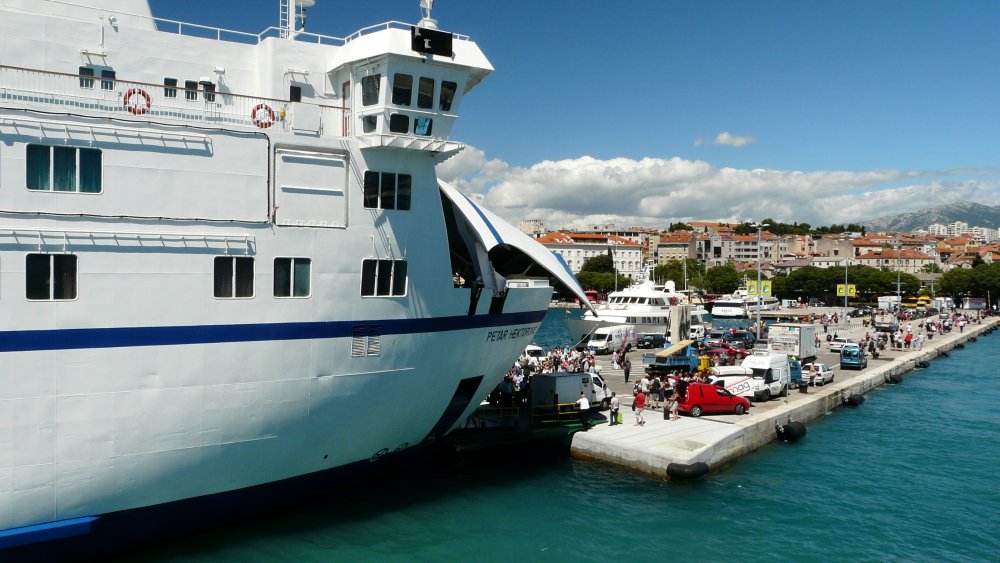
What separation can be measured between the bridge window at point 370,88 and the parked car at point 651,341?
134 ft

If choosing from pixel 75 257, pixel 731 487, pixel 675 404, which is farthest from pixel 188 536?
pixel 675 404

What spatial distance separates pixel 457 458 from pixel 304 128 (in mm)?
12425

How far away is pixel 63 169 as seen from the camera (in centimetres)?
1375

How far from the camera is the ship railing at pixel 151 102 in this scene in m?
14.2

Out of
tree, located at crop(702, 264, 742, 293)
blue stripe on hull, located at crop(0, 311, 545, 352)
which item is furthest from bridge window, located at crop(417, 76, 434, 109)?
tree, located at crop(702, 264, 742, 293)

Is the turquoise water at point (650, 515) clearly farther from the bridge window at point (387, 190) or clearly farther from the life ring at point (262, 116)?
the life ring at point (262, 116)

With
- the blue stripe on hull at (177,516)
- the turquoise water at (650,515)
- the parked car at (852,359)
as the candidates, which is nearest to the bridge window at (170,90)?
the blue stripe on hull at (177,516)

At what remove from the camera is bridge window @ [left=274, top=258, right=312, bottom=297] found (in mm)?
15531

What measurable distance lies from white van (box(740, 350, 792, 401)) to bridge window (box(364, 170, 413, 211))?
19.9m

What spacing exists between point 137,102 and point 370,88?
540 cm

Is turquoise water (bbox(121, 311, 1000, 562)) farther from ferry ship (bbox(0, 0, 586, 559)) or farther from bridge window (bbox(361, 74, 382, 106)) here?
bridge window (bbox(361, 74, 382, 106))

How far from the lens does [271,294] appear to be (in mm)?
15344

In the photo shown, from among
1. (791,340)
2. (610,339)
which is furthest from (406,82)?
(610,339)

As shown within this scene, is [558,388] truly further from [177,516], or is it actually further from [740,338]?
[740,338]
